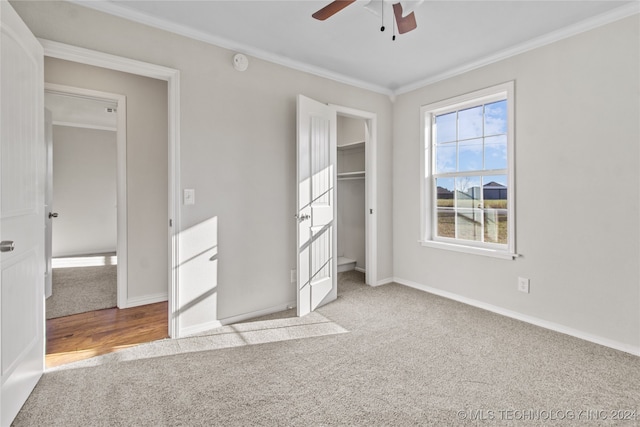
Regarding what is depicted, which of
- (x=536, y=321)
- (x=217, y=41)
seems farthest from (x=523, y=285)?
(x=217, y=41)

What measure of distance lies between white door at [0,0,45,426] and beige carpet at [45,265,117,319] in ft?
4.64

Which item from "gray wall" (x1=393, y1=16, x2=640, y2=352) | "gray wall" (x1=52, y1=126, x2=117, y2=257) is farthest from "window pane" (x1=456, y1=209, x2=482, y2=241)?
"gray wall" (x1=52, y1=126, x2=117, y2=257)

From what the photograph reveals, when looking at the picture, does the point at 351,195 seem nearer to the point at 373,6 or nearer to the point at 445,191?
the point at 445,191

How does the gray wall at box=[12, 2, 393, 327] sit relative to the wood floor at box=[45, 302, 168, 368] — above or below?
above

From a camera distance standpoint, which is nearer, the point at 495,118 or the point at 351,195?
the point at 495,118

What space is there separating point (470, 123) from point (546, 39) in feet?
3.06

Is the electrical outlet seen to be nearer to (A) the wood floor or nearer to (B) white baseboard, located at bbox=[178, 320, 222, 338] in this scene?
(B) white baseboard, located at bbox=[178, 320, 222, 338]

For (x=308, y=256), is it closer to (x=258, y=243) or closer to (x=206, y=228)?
(x=258, y=243)

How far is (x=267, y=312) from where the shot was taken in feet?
10.1

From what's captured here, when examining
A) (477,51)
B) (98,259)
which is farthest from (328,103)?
(98,259)

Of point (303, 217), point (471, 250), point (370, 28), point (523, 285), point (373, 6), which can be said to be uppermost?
point (370, 28)

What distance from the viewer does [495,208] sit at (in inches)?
128

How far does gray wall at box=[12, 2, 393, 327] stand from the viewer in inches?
92.6

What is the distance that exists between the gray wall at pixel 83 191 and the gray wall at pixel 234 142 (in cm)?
467
